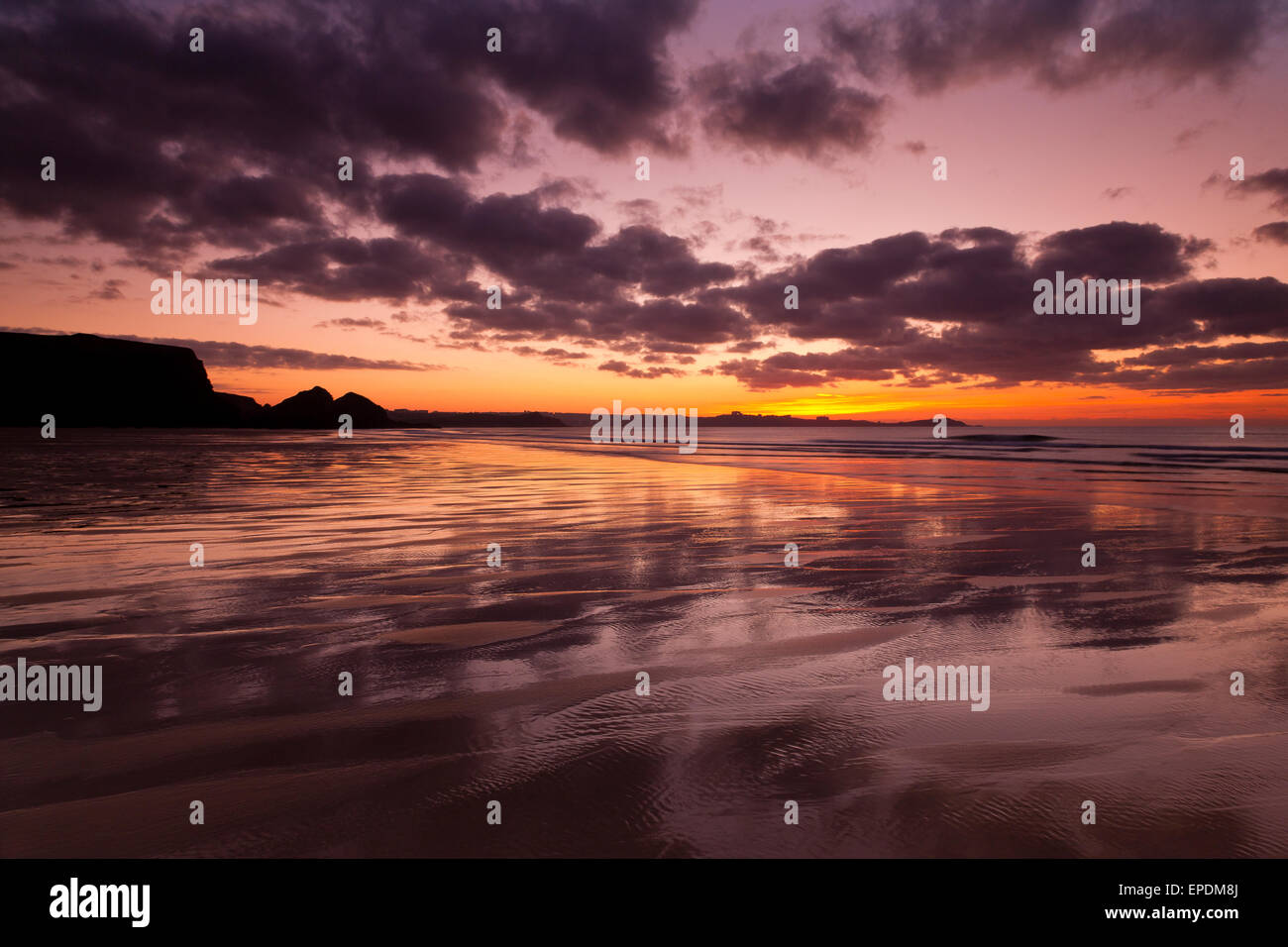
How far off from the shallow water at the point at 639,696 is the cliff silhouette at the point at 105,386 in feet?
550

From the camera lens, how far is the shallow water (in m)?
3.06

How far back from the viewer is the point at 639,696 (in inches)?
181

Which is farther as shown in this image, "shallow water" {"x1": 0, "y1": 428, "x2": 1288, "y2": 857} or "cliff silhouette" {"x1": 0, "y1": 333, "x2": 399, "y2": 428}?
"cliff silhouette" {"x1": 0, "y1": 333, "x2": 399, "y2": 428}

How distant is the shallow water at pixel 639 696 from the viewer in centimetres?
306

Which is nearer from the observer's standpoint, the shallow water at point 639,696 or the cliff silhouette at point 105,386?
the shallow water at point 639,696

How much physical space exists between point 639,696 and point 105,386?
608 feet

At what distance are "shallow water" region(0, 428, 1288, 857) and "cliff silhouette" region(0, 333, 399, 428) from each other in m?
168

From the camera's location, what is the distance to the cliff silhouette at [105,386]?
133375mm

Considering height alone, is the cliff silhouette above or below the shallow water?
above

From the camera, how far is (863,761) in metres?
3.64

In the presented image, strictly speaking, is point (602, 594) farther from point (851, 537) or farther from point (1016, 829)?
point (851, 537)

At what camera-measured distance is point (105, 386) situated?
143 meters

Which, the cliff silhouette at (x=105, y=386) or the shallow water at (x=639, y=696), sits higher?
the cliff silhouette at (x=105, y=386)

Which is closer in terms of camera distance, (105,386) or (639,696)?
(639,696)
